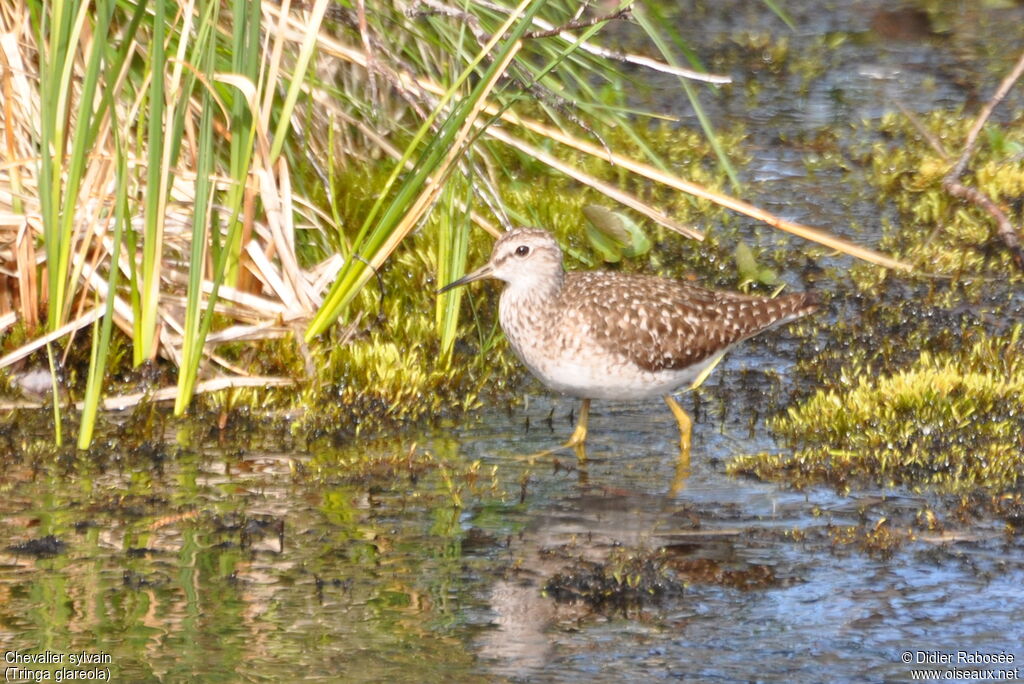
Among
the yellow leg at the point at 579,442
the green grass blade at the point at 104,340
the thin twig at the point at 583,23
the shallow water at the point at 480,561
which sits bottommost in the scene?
the shallow water at the point at 480,561

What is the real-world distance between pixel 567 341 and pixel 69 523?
2.53 meters

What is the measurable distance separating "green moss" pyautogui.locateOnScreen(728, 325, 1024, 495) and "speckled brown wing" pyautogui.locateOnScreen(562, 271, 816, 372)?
512mm

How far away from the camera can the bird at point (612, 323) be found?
297 inches

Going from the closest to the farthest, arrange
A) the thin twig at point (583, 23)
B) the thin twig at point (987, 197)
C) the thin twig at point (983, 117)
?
the thin twig at point (583, 23) < the thin twig at point (983, 117) < the thin twig at point (987, 197)

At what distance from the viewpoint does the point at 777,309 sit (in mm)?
8156

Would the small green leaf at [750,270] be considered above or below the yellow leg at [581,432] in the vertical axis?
above

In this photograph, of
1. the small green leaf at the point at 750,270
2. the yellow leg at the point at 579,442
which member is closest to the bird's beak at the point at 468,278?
the yellow leg at the point at 579,442

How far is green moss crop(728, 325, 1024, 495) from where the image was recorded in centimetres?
689

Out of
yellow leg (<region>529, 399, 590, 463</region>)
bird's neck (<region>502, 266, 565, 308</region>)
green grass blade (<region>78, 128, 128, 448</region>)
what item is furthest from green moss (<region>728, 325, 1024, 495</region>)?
green grass blade (<region>78, 128, 128, 448</region>)

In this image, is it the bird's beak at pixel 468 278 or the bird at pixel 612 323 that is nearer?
the bird at pixel 612 323

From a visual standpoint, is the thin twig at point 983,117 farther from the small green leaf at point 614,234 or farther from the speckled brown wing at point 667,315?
the small green leaf at point 614,234

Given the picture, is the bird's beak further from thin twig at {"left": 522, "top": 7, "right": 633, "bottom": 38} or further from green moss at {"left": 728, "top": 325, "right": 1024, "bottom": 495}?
green moss at {"left": 728, "top": 325, "right": 1024, "bottom": 495}

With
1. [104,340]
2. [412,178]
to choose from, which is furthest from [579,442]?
[104,340]

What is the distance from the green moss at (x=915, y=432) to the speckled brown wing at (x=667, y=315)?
0.51m
